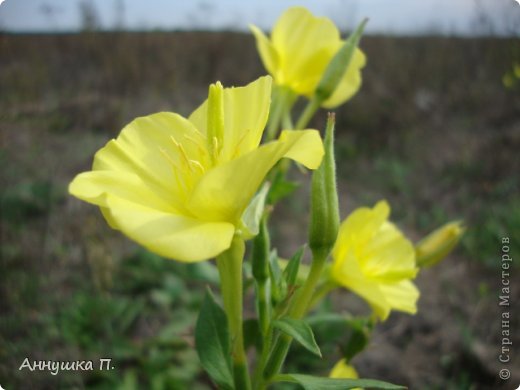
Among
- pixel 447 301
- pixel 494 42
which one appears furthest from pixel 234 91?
pixel 494 42

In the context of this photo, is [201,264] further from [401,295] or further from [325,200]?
[325,200]

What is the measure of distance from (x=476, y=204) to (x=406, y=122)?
1.82 m

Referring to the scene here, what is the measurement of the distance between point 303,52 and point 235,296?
2.18 feet

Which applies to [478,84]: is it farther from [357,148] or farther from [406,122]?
[357,148]

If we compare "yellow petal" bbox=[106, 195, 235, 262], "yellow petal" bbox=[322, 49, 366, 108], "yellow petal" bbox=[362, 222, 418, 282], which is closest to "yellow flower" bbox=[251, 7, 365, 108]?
"yellow petal" bbox=[322, 49, 366, 108]

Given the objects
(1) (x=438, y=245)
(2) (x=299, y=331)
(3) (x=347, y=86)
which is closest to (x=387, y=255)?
(1) (x=438, y=245)

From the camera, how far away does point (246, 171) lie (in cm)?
54

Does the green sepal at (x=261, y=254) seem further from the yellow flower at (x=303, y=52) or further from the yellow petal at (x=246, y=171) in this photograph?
the yellow flower at (x=303, y=52)

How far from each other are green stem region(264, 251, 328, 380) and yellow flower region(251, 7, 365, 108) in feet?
1.76

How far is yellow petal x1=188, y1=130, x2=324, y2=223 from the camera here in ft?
1.75

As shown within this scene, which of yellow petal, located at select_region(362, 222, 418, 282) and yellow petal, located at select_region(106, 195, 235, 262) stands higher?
yellow petal, located at select_region(106, 195, 235, 262)

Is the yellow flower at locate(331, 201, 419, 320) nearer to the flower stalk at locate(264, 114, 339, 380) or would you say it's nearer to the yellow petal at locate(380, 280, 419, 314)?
the yellow petal at locate(380, 280, 419, 314)

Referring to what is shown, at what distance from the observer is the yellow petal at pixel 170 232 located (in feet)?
1.60

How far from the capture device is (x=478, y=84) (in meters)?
5.72
